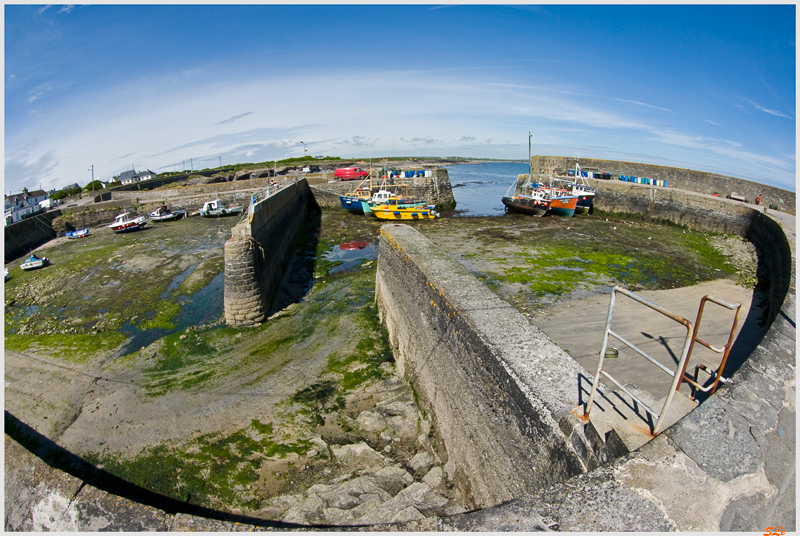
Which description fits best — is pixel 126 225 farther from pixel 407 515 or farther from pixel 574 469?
pixel 574 469

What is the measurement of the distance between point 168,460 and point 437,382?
4203 mm

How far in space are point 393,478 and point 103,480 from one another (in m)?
4.11

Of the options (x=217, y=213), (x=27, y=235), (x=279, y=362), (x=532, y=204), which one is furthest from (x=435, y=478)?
(x=27, y=235)

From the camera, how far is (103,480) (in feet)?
17.7

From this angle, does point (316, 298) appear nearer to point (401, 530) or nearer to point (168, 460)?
point (168, 460)

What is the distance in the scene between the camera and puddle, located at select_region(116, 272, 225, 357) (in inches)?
384

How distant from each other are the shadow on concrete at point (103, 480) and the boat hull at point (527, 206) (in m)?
25.5

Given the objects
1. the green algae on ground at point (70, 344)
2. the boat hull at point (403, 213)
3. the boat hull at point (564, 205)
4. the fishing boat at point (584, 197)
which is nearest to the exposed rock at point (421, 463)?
the green algae on ground at point (70, 344)

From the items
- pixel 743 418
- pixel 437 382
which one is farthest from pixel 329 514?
pixel 743 418

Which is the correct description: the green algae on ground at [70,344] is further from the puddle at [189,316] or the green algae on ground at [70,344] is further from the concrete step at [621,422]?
the concrete step at [621,422]

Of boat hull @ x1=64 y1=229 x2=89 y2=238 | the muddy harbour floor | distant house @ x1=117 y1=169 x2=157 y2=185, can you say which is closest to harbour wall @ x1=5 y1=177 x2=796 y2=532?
the muddy harbour floor

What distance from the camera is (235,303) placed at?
10.3 meters

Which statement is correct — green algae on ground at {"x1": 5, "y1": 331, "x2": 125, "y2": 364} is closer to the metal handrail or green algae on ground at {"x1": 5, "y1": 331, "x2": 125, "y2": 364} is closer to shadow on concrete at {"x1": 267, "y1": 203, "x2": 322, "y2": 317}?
shadow on concrete at {"x1": 267, "y1": 203, "x2": 322, "y2": 317}

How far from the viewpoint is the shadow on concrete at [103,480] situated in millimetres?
4848
